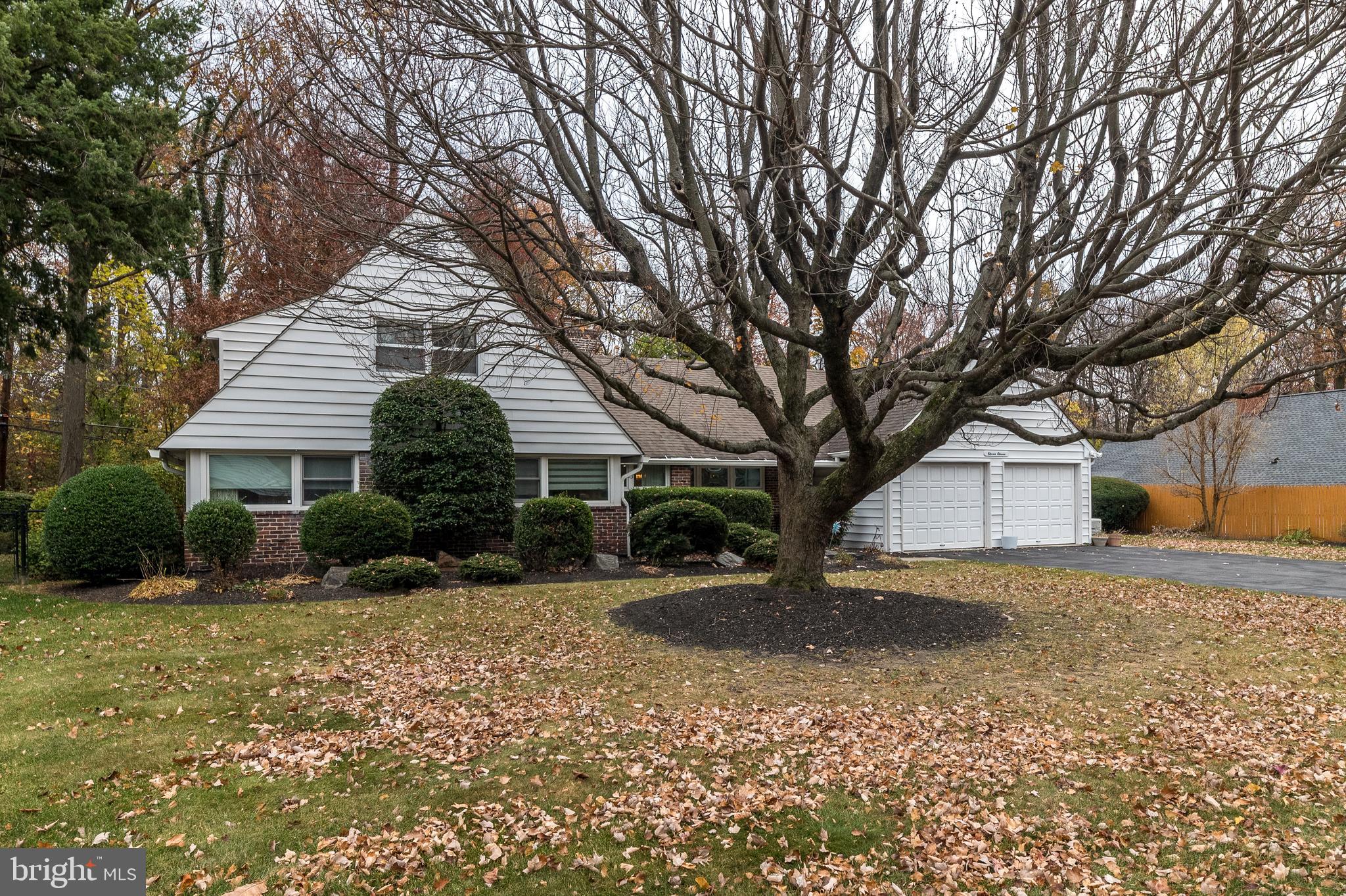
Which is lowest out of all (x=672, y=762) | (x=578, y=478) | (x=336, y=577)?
(x=672, y=762)

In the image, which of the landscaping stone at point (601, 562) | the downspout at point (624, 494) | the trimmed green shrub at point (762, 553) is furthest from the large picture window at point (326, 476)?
the trimmed green shrub at point (762, 553)

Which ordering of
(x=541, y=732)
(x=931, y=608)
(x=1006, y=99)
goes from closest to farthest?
(x=541, y=732)
(x=1006, y=99)
(x=931, y=608)

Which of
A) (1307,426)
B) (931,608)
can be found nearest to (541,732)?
(931,608)

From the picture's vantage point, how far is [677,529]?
14.7 meters

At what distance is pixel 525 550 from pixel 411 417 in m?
3.01

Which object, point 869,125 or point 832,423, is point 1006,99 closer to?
point 869,125

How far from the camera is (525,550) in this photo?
1367 centimetres

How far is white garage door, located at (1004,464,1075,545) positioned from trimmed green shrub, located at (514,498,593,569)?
12.0 meters

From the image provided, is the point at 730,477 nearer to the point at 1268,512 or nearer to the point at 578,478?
the point at 578,478

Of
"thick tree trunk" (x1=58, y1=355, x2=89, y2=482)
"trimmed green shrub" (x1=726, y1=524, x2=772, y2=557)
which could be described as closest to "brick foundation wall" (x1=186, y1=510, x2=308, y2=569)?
"thick tree trunk" (x1=58, y1=355, x2=89, y2=482)

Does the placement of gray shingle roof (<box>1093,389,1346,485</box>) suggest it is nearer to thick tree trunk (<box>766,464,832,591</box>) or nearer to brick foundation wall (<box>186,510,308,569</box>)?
thick tree trunk (<box>766,464,832,591</box>)

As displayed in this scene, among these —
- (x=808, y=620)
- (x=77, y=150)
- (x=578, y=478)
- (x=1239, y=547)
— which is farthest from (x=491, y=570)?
(x=1239, y=547)

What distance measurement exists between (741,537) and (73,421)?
14.2 metres

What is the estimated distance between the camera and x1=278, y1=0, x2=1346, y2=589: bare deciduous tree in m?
6.05
